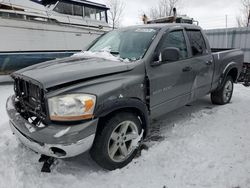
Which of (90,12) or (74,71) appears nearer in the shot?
(74,71)

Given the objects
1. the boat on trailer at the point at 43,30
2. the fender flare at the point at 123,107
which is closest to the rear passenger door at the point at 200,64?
the fender flare at the point at 123,107

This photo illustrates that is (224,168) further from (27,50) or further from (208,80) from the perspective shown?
(27,50)

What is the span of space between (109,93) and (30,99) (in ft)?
3.18

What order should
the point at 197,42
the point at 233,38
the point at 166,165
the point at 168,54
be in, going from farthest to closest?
1. the point at 233,38
2. the point at 197,42
3. the point at 168,54
4. the point at 166,165

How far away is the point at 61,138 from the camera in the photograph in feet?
7.23

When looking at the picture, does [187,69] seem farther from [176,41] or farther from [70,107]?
[70,107]

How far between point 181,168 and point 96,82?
1.51 metres

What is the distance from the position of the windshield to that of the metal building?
7488 millimetres

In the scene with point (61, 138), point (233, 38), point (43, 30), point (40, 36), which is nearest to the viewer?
point (61, 138)

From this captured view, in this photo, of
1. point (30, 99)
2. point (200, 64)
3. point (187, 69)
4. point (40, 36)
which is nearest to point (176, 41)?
point (187, 69)

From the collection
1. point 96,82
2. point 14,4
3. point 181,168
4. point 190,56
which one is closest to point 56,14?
point 14,4

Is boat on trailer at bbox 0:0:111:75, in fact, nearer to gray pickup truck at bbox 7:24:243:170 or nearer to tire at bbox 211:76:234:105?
gray pickup truck at bbox 7:24:243:170

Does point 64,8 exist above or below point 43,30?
above

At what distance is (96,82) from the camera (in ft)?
8.13
